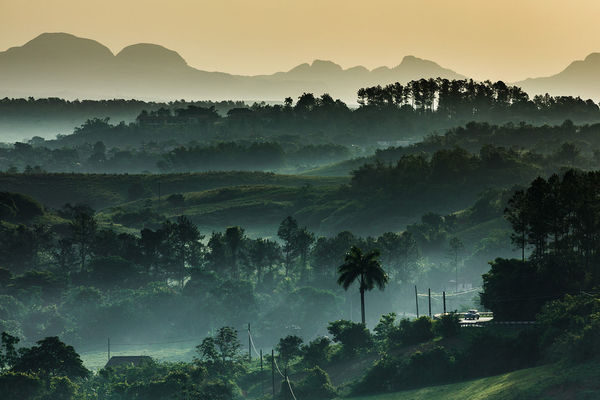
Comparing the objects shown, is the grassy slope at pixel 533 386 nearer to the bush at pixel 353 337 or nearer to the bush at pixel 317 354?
the bush at pixel 353 337

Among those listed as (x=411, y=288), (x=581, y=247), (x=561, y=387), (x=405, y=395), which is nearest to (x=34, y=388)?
(x=405, y=395)

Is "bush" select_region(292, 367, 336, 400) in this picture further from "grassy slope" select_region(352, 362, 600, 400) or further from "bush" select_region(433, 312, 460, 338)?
"bush" select_region(433, 312, 460, 338)

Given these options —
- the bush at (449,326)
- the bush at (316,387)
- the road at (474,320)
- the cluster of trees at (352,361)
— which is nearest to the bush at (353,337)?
the cluster of trees at (352,361)

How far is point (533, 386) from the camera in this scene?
312ft

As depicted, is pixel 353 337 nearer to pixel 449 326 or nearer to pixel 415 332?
pixel 415 332

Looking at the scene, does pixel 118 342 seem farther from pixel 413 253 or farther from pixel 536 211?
pixel 536 211

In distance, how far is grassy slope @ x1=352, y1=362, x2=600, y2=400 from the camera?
92250 millimetres

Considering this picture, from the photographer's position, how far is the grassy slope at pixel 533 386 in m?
92.2

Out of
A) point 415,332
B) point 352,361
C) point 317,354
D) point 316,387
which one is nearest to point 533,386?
point 415,332

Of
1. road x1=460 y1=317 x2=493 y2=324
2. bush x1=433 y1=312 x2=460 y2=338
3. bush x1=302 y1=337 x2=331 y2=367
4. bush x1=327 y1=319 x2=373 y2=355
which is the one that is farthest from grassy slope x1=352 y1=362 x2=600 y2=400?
bush x1=302 y1=337 x2=331 y2=367

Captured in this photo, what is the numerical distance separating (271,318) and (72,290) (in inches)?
1597

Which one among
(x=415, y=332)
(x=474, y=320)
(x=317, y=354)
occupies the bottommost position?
(x=317, y=354)

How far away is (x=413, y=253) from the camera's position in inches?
7781

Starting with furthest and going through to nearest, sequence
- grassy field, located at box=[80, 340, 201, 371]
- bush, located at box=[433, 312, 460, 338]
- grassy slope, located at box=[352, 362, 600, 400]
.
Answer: grassy field, located at box=[80, 340, 201, 371] < bush, located at box=[433, 312, 460, 338] < grassy slope, located at box=[352, 362, 600, 400]
